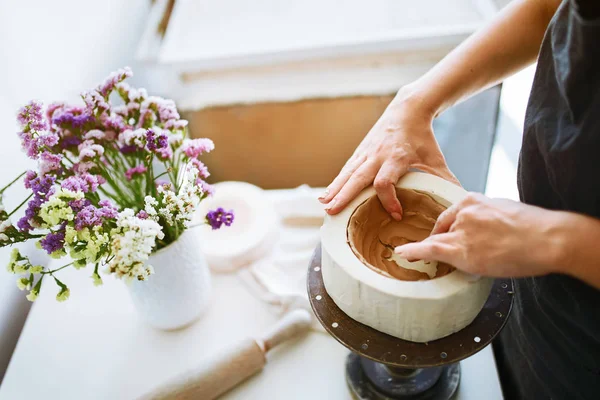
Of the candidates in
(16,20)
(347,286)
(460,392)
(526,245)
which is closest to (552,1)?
(526,245)

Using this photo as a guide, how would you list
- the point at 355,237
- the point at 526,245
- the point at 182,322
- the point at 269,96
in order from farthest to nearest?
1. the point at 269,96
2. the point at 182,322
3. the point at 355,237
4. the point at 526,245

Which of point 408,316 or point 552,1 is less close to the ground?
point 552,1

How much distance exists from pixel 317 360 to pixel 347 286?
0.30 metres

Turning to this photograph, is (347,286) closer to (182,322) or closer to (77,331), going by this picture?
(182,322)

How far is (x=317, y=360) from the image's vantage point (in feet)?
2.79

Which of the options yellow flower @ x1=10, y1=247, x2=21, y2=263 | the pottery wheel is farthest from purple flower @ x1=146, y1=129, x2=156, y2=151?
the pottery wheel

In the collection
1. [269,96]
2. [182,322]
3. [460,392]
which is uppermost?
[269,96]

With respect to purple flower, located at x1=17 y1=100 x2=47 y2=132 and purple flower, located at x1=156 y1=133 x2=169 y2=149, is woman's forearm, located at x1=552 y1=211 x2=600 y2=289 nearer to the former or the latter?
purple flower, located at x1=156 y1=133 x2=169 y2=149

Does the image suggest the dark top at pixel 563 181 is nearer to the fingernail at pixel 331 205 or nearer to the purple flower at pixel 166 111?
the fingernail at pixel 331 205

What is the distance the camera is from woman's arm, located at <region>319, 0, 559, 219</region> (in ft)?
2.32

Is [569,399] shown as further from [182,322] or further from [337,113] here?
[337,113]

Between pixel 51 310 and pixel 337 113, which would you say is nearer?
pixel 51 310

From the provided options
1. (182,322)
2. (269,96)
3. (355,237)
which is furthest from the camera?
(269,96)

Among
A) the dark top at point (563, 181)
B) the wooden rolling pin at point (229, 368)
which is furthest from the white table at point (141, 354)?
the dark top at point (563, 181)
